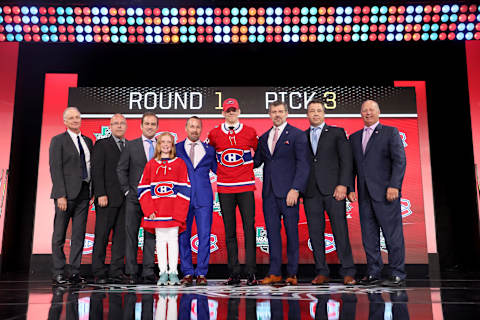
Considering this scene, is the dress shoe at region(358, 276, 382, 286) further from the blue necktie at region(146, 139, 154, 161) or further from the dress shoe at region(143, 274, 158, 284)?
the blue necktie at region(146, 139, 154, 161)

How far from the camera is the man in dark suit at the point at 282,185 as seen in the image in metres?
3.16

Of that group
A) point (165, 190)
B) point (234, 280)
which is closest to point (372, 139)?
point (234, 280)

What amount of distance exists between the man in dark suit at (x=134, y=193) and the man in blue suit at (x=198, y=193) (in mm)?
287

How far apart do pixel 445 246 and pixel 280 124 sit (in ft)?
8.84

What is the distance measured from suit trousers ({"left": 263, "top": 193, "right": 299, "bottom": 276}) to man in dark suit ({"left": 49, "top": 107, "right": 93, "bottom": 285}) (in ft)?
5.24

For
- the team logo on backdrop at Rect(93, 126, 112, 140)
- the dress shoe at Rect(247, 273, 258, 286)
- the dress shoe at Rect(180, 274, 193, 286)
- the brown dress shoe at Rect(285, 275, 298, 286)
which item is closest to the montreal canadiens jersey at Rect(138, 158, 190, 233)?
the dress shoe at Rect(180, 274, 193, 286)

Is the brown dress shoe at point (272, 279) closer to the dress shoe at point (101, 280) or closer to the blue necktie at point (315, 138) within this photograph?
the blue necktie at point (315, 138)

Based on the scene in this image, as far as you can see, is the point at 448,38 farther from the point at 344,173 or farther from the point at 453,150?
the point at 344,173

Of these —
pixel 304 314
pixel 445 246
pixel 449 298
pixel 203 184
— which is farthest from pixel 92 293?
pixel 445 246

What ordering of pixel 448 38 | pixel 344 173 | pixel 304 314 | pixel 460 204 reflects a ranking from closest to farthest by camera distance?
pixel 304 314, pixel 344 173, pixel 448 38, pixel 460 204

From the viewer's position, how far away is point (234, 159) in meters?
3.25

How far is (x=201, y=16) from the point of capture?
402 cm

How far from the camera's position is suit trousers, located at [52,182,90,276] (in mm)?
3316

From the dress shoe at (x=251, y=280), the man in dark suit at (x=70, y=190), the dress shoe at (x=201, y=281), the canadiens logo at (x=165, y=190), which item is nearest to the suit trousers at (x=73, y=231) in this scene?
the man in dark suit at (x=70, y=190)
